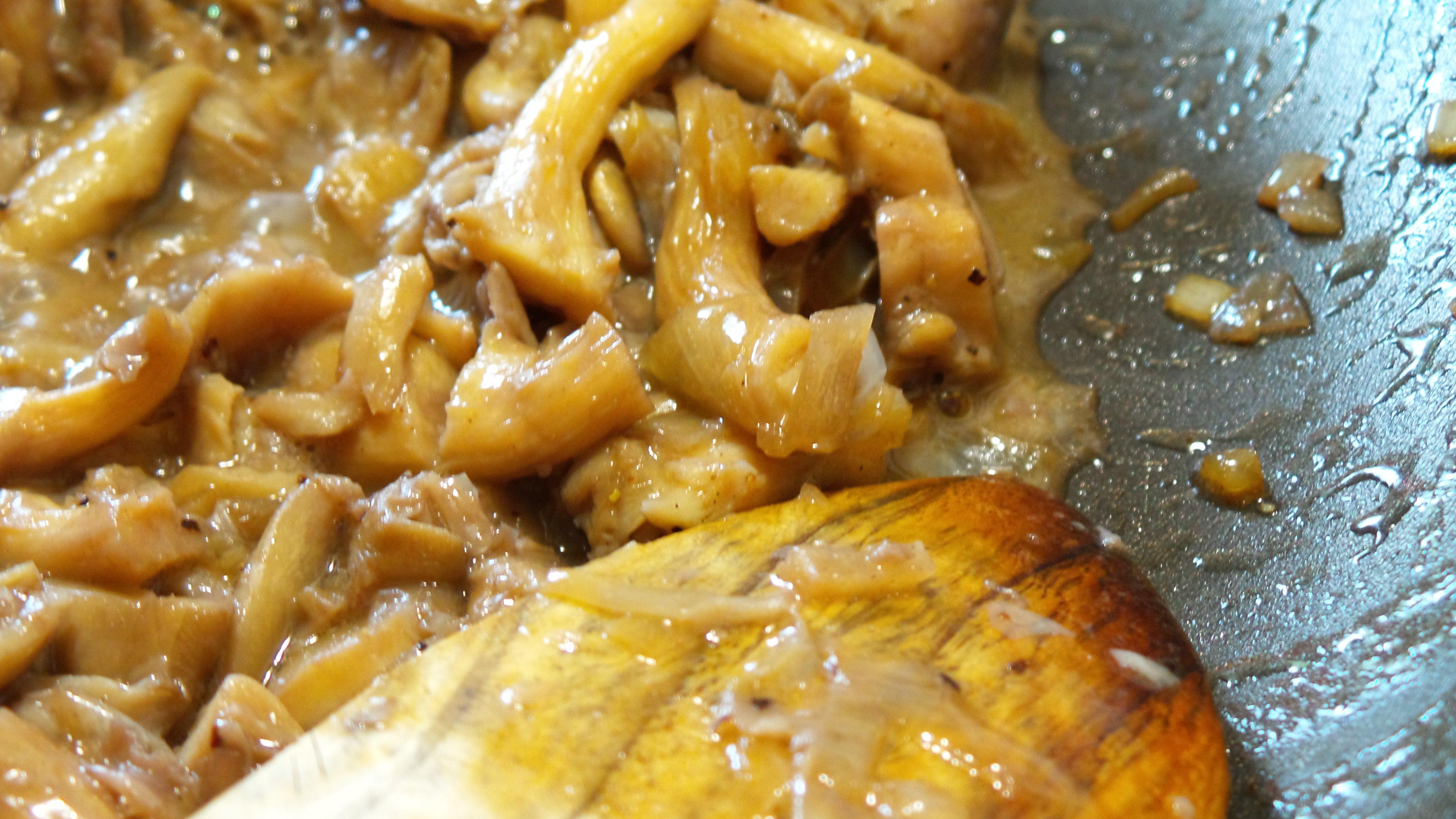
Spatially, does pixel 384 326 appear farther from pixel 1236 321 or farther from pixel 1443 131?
pixel 1443 131

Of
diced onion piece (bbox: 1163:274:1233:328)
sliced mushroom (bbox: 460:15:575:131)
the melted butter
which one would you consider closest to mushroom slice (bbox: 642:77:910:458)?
the melted butter

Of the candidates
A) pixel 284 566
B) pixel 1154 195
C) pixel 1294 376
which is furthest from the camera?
pixel 1154 195

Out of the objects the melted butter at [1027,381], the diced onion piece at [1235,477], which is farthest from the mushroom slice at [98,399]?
the diced onion piece at [1235,477]

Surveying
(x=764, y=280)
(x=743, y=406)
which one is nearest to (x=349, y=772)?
(x=743, y=406)

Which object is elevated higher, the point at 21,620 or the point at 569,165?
the point at 569,165

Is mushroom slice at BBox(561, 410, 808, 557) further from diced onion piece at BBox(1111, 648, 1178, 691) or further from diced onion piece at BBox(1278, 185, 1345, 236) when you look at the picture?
diced onion piece at BBox(1278, 185, 1345, 236)

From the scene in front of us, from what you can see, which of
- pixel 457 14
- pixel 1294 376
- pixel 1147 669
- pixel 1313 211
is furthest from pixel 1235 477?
pixel 457 14

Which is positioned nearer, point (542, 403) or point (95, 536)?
point (95, 536)
